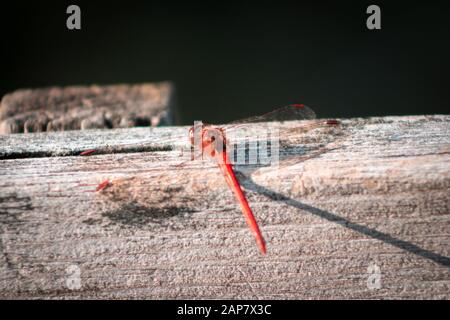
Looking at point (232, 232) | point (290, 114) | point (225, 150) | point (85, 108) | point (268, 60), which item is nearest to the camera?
point (232, 232)

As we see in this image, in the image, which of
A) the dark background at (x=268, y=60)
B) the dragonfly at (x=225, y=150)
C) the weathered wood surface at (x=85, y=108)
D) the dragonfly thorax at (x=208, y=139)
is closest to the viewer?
the dragonfly at (x=225, y=150)

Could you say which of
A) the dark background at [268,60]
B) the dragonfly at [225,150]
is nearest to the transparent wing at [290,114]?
the dragonfly at [225,150]

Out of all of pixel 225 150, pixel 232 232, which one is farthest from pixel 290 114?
pixel 232 232

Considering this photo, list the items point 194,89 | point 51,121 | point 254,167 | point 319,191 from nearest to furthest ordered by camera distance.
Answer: point 319,191 < point 254,167 < point 51,121 < point 194,89

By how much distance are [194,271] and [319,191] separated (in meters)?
0.45

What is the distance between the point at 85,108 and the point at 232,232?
4.36 feet

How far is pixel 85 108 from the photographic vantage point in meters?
2.25

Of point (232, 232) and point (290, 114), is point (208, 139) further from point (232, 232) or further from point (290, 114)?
point (290, 114)

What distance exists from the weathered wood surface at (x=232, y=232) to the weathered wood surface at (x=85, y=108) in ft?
2.45

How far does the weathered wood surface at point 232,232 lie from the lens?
1.27 m

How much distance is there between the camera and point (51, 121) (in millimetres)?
2055

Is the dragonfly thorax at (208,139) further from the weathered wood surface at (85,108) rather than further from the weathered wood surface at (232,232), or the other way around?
the weathered wood surface at (85,108)
